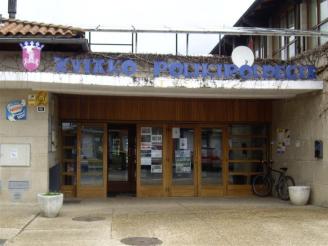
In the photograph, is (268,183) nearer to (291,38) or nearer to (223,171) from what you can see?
(223,171)

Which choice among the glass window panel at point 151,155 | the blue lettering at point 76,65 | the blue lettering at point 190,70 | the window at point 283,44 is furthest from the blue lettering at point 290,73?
the blue lettering at point 76,65

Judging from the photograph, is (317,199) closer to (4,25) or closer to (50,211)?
(50,211)

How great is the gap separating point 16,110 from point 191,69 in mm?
4394

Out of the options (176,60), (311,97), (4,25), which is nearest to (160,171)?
(176,60)

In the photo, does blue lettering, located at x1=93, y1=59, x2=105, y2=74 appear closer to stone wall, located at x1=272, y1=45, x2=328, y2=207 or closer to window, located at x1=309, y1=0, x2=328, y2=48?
stone wall, located at x1=272, y1=45, x2=328, y2=207

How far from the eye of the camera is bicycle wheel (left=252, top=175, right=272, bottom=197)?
1647cm

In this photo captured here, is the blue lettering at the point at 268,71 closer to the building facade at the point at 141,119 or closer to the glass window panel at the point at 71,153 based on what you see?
the building facade at the point at 141,119

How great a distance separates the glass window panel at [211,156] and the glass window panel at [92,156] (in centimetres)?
305

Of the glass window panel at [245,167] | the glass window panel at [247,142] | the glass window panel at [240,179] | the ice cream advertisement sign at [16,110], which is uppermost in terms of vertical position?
the ice cream advertisement sign at [16,110]

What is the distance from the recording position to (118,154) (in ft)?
56.1

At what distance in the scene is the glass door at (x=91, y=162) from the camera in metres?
16.0

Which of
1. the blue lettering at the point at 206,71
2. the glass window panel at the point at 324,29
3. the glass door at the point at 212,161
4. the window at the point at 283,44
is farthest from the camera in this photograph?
the window at the point at 283,44

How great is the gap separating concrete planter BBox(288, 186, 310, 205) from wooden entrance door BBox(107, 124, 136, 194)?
514cm

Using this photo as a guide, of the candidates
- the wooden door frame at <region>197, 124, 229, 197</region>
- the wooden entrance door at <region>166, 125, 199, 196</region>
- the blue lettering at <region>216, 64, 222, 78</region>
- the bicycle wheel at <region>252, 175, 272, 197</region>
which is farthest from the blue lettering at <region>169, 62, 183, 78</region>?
the bicycle wheel at <region>252, 175, 272, 197</region>
